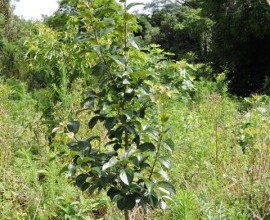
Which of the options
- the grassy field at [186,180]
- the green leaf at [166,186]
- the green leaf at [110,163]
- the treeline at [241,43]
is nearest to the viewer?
the green leaf at [110,163]

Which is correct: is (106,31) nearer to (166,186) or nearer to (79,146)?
(79,146)

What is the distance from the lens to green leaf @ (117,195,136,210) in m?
1.88

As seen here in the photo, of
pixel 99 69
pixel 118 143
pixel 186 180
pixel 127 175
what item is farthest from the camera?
pixel 186 180

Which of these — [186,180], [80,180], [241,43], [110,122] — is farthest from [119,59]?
[241,43]

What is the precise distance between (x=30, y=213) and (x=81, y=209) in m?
0.36

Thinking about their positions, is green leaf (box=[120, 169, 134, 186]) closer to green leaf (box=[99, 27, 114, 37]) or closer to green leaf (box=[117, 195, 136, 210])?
green leaf (box=[117, 195, 136, 210])

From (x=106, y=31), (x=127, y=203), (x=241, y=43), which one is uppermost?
(x=106, y=31)

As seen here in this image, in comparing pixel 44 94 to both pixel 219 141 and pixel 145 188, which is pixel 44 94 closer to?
pixel 219 141

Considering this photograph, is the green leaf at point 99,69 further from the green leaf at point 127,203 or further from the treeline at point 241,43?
the treeline at point 241,43

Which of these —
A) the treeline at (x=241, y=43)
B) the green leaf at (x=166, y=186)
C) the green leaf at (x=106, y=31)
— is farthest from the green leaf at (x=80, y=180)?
the treeline at (x=241, y=43)

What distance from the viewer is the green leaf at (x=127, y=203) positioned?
188 cm

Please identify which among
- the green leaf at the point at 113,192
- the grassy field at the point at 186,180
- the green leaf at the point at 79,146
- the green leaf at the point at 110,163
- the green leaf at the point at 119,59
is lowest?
the grassy field at the point at 186,180

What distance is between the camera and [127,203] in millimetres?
1894

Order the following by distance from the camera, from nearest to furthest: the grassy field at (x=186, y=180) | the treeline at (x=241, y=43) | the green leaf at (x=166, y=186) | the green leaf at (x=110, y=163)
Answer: the green leaf at (x=110, y=163) < the green leaf at (x=166, y=186) < the grassy field at (x=186, y=180) < the treeline at (x=241, y=43)
